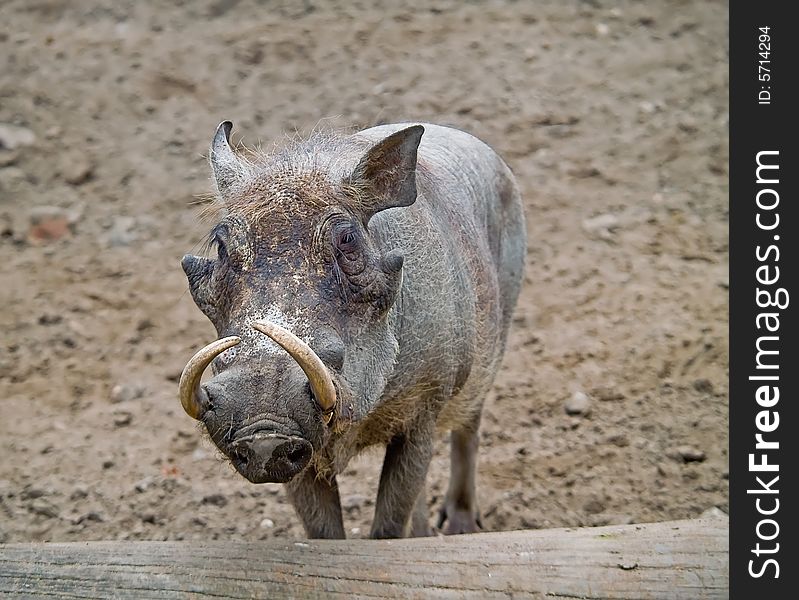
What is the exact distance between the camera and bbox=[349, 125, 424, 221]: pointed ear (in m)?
2.75

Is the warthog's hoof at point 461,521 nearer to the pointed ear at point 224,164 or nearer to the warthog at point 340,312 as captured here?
the warthog at point 340,312

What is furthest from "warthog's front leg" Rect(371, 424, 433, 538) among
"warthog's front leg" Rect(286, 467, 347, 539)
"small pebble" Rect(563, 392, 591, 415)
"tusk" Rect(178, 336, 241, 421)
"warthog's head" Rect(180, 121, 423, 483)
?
"small pebble" Rect(563, 392, 591, 415)

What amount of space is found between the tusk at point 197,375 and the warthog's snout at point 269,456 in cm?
13

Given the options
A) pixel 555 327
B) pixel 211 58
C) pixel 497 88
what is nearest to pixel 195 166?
pixel 211 58

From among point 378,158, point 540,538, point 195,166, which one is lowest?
point 195,166

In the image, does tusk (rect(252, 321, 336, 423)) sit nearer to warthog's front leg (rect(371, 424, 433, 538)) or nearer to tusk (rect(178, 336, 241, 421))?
tusk (rect(178, 336, 241, 421))

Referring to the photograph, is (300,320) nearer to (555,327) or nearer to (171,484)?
(171,484)

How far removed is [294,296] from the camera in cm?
241

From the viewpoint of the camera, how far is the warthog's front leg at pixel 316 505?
123 inches

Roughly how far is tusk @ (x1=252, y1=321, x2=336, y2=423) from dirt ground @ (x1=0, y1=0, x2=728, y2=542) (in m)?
1.61

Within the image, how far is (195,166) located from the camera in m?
7.19

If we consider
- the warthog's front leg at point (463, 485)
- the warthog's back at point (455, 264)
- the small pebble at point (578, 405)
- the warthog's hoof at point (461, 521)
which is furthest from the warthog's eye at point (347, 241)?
the small pebble at point (578, 405)

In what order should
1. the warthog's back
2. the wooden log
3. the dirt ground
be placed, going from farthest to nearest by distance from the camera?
the dirt ground → the warthog's back → the wooden log

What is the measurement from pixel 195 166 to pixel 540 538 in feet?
17.3
